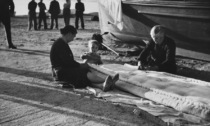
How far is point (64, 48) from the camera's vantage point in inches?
185

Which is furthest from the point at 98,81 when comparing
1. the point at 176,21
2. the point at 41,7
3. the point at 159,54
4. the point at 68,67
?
the point at 41,7

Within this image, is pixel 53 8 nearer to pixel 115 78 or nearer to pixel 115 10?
pixel 115 10

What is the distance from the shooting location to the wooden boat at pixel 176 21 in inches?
236

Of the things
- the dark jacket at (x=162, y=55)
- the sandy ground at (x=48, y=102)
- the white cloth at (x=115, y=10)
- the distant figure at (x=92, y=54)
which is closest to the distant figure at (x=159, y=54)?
the dark jacket at (x=162, y=55)

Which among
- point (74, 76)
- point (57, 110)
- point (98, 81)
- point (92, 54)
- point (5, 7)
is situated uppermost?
point (5, 7)

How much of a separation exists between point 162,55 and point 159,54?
2.6 inches

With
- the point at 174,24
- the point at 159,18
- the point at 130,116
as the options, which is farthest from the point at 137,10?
the point at 130,116

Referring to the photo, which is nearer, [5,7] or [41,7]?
[5,7]

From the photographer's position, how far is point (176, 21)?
21.4 ft

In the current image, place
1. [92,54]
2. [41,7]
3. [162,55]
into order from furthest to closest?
[41,7] → [92,54] → [162,55]

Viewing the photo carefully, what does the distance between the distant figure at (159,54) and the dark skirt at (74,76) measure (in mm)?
1316

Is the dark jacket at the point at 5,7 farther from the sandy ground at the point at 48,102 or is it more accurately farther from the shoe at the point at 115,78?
the shoe at the point at 115,78

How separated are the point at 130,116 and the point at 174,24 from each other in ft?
12.5

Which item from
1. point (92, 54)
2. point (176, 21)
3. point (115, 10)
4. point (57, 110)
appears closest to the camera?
point (57, 110)
